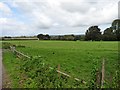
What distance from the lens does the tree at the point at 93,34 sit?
265ft

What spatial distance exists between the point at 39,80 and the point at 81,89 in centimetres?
116

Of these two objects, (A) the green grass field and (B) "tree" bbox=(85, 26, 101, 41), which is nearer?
(A) the green grass field

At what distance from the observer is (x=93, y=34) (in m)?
81.9

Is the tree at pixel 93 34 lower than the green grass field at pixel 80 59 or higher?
higher

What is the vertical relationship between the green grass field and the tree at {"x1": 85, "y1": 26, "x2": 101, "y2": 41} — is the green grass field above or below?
below

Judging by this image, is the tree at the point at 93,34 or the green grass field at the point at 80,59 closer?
the green grass field at the point at 80,59

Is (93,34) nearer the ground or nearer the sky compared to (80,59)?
nearer the sky

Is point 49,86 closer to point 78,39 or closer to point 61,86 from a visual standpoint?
point 61,86

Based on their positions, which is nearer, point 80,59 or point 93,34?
point 80,59

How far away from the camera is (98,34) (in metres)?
82.1

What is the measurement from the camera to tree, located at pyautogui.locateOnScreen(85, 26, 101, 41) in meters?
80.8

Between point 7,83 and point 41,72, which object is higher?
point 41,72

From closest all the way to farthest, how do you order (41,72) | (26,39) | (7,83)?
(41,72) → (7,83) → (26,39)

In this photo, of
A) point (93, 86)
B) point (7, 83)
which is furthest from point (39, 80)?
point (7, 83)
